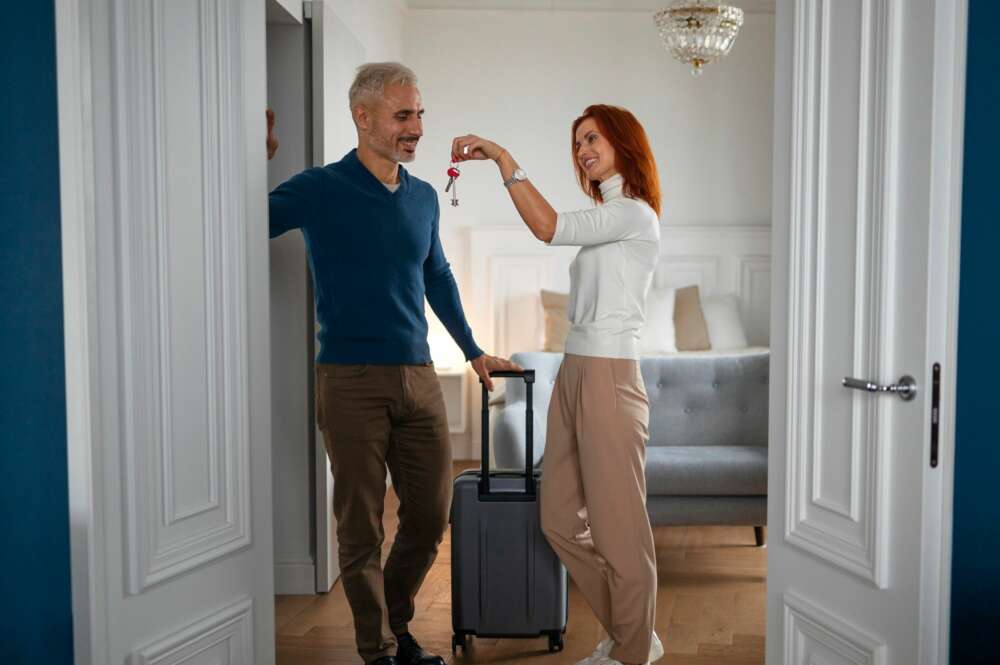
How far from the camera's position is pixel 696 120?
272 inches

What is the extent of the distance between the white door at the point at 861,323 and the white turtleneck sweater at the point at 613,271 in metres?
A: 0.69

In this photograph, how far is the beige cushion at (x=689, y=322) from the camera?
251 inches

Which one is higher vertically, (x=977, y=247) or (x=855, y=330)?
(x=977, y=247)

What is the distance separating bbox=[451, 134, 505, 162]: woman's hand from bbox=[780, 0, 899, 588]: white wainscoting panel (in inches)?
37.6

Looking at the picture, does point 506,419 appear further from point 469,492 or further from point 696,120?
point 696,120

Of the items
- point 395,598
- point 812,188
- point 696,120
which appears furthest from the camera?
point 696,120

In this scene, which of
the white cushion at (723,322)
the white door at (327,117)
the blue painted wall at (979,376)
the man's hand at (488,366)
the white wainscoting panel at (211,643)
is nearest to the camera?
the blue painted wall at (979,376)

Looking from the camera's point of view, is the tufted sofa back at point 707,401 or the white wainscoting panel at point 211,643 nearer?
the white wainscoting panel at point 211,643

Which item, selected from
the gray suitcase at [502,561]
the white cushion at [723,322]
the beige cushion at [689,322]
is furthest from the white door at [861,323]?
the white cushion at [723,322]

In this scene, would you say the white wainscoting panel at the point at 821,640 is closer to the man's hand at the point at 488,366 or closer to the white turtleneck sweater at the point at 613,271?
the white turtleneck sweater at the point at 613,271

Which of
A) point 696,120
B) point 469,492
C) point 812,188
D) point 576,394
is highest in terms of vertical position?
point 696,120

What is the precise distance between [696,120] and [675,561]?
11.9ft

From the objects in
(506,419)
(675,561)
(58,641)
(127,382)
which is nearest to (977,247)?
(127,382)

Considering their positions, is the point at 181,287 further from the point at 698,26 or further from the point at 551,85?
the point at 551,85
